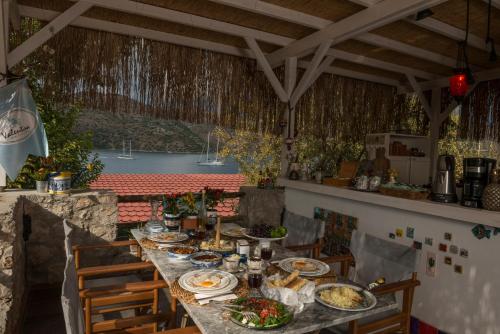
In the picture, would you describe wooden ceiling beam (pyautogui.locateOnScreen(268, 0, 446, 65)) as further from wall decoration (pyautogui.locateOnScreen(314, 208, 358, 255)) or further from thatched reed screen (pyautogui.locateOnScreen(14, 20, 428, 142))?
wall decoration (pyautogui.locateOnScreen(314, 208, 358, 255))

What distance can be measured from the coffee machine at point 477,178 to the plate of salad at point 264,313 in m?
1.71

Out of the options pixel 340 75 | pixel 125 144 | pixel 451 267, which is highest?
pixel 340 75

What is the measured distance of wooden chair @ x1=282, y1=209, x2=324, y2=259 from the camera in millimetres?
2706

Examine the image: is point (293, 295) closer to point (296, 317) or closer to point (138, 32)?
point (296, 317)

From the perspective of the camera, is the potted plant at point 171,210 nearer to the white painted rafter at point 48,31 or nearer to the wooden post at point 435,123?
the white painted rafter at point 48,31

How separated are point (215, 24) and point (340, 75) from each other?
271 cm

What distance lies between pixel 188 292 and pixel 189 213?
1.29m

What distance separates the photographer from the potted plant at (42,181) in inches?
125

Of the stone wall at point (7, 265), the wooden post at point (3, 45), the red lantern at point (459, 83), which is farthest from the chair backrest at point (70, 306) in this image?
the red lantern at point (459, 83)

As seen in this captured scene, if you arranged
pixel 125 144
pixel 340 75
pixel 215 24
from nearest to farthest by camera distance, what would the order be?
pixel 215 24 < pixel 340 75 < pixel 125 144

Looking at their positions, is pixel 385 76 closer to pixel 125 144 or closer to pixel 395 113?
pixel 395 113

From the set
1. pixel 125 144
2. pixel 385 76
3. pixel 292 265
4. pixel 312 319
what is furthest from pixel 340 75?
pixel 125 144

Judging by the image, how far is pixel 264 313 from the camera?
4.50 feet

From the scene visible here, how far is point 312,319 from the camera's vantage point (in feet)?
4.74
